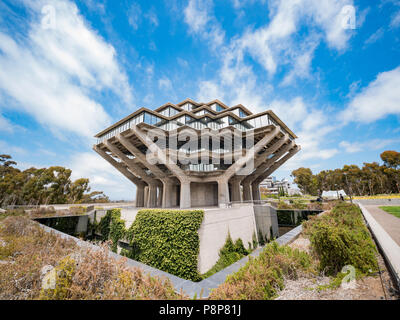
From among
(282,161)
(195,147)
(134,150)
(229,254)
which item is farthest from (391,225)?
(134,150)

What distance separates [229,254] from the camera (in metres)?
14.8

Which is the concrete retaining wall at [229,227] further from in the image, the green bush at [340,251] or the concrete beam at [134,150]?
the concrete beam at [134,150]

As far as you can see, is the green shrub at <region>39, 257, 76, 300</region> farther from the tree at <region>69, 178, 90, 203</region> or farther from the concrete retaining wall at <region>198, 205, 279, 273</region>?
the tree at <region>69, 178, 90, 203</region>

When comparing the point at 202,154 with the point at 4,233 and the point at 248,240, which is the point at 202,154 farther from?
the point at 4,233

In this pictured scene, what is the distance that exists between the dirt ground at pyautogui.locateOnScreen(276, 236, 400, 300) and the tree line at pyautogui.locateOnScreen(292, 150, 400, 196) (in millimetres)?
50514

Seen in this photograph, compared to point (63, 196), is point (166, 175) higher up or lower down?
higher up

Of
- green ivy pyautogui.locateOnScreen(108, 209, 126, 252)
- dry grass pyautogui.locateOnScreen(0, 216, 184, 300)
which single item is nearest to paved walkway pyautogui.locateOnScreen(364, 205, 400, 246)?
dry grass pyautogui.locateOnScreen(0, 216, 184, 300)

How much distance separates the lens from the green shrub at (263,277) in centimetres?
345

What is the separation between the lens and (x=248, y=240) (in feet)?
61.4

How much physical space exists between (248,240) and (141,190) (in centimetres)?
2077

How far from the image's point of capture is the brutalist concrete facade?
22.1m

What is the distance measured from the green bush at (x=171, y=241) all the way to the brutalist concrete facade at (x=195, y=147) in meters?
7.52

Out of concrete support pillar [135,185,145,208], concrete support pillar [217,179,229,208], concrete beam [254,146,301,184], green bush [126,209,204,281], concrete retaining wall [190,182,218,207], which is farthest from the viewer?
concrete support pillar [135,185,145,208]
